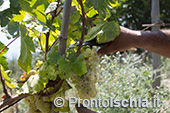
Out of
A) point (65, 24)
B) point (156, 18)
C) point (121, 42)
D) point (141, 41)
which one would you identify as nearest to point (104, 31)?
point (65, 24)

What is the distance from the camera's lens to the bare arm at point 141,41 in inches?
29.8

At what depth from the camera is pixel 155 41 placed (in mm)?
909

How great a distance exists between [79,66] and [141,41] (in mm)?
490

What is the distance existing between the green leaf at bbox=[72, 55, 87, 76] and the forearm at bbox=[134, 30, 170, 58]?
0.46 meters

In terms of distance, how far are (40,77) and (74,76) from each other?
95 mm

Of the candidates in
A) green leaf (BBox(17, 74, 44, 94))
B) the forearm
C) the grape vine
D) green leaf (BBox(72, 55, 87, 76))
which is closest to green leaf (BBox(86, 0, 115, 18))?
the grape vine

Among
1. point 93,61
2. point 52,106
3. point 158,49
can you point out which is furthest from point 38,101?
point 158,49

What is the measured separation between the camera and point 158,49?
37.4 inches

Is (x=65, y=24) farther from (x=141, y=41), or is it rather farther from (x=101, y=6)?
(x=141, y=41)

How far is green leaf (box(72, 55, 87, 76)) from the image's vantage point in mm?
468

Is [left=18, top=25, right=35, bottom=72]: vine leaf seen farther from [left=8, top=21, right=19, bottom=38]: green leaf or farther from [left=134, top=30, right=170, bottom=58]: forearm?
[left=134, top=30, right=170, bottom=58]: forearm

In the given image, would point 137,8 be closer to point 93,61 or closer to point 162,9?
point 162,9

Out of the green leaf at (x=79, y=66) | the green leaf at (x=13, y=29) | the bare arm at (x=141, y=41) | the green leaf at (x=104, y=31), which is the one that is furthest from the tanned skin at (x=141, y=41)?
the green leaf at (x=13, y=29)

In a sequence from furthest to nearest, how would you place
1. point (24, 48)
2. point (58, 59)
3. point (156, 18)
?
point (156, 18) → point (58, 59) → point (24, 48)
